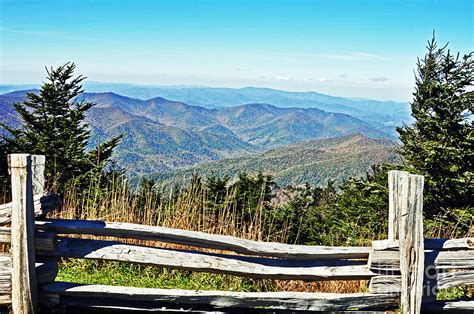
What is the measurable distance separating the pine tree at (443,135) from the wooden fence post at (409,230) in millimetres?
6777

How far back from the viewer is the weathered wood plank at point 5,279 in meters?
3.38

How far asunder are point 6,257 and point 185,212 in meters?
2.20

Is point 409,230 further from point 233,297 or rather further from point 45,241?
point 45,241

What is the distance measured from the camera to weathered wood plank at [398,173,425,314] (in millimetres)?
3393

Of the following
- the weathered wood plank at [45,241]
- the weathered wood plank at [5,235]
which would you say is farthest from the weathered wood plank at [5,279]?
the weathered wood plank at [45,241]

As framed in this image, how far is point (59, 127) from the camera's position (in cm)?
1808

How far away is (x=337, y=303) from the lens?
358 centimetres

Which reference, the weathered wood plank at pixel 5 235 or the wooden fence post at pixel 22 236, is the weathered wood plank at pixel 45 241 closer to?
the wooden fence post at pixel 22 236

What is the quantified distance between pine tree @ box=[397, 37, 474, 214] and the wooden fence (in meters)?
6.75

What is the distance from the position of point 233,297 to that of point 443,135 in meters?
10.2

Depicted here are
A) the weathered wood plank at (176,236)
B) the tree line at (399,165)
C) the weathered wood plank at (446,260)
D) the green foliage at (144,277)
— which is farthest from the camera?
the tree line at (399,165)

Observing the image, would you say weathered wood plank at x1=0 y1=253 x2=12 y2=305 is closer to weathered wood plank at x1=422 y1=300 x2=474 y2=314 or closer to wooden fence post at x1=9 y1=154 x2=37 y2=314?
wooden fence post at x1=9 y1=154 x2=37 y2=314

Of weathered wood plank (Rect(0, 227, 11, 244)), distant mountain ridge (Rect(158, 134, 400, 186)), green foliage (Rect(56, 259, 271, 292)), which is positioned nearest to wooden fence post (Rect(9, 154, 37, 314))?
weathered wood plank (Rect(0, 227, 11, 244))

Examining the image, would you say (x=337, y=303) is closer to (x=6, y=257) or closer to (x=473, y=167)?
(x=6, y=257)
